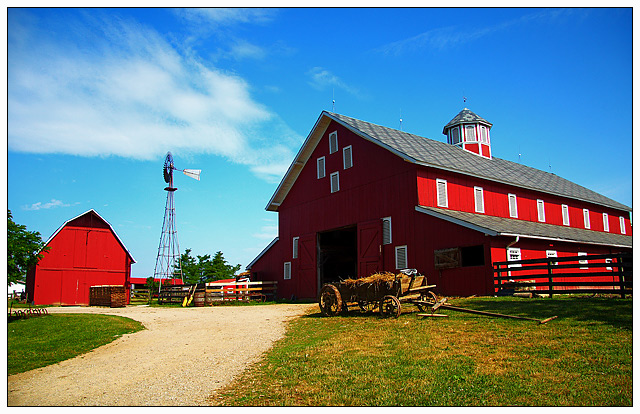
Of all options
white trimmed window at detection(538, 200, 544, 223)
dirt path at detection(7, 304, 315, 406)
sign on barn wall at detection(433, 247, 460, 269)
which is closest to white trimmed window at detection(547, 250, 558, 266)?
white trimmed window at detection(538, 200, 544, 223)

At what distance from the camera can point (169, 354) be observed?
11477 mm

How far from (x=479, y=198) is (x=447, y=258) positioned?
20.4 feet

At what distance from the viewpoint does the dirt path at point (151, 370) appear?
802cm

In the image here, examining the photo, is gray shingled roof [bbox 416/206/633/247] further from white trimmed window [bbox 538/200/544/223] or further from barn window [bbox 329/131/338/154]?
barn window [bbox 329/131/338/154]

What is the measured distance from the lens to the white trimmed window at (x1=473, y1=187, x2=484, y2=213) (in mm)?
26219

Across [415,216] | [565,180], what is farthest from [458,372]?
[565,180]

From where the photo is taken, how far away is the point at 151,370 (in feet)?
32.3

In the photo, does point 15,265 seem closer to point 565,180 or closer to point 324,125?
point 324,125

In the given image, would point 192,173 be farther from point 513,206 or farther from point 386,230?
point 513,206

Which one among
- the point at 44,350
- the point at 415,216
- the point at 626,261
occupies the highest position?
the point at 415,216

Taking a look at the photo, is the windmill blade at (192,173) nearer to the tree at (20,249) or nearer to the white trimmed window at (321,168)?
the white trimmed window at (321,168)

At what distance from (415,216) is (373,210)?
2.96m

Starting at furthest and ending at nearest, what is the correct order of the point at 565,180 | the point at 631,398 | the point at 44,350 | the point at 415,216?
the point at 565,180, the point at 415,216, the point at 44,350, the point at 631,398

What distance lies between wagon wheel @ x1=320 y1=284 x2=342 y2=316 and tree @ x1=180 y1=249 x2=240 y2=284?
1809 inches
